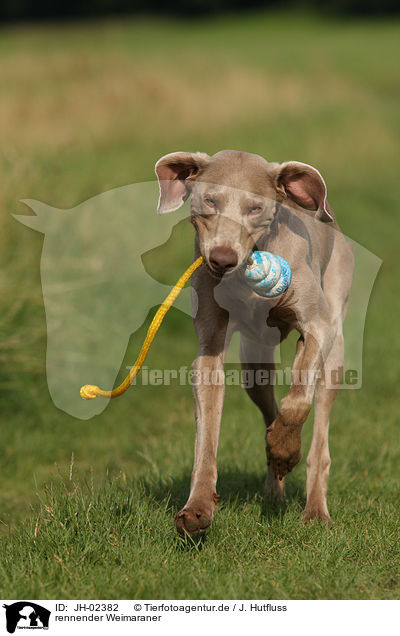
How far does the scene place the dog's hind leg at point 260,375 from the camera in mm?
4422

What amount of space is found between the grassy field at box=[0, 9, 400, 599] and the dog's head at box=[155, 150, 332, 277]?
1302 millimetres

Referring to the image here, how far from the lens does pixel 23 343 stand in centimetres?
650

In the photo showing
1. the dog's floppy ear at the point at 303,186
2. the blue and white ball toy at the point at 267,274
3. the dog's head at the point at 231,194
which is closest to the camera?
the dog's head at the point at 231,194

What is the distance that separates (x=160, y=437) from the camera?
627 centimetres

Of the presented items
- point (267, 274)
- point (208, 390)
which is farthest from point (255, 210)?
point (208, 390)

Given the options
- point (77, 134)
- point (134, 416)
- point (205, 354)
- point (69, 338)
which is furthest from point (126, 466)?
point (77, 134)

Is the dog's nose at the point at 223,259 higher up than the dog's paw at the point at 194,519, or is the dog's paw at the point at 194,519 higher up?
the dog's nose at the point at 223,259

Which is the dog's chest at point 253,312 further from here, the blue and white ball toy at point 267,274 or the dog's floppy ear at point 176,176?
the dog's floppy ear at point 176,176

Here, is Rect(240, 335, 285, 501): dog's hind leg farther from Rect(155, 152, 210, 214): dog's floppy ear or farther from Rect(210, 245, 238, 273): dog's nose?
Rect(210, 245, 238, 273): dog's nose
